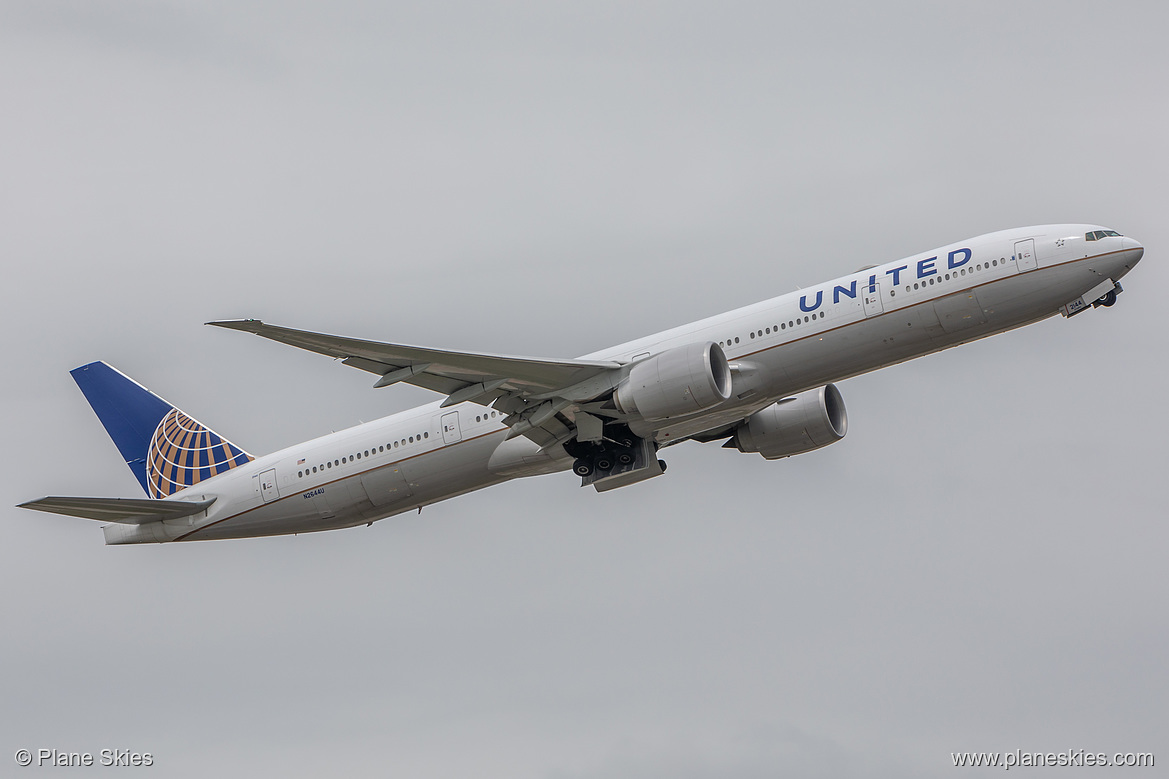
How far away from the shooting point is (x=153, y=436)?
140 feet

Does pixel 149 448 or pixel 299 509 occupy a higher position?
pixel 149 448

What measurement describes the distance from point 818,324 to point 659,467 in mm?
6610

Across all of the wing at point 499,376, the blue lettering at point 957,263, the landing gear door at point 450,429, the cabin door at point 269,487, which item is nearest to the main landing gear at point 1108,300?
the blue lettering at point 957,263

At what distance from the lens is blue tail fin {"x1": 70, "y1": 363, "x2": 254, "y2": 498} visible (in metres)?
41.1

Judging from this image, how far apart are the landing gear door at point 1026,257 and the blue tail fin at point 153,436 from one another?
23407mm

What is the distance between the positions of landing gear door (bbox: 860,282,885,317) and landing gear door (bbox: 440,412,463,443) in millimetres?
11822

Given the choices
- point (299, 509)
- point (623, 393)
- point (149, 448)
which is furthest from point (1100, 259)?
point (149, 448)

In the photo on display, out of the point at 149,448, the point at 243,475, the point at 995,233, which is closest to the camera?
the point at 995,233

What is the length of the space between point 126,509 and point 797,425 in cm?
2036

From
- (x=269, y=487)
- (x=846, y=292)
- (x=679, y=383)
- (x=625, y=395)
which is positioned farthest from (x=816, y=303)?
(x=269, y=487)

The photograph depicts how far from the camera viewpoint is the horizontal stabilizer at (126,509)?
36.9 meters

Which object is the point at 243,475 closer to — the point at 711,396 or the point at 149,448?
the point at 149,448

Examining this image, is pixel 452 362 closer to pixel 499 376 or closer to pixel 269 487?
pixel 499 376

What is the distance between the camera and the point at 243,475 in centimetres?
3969
